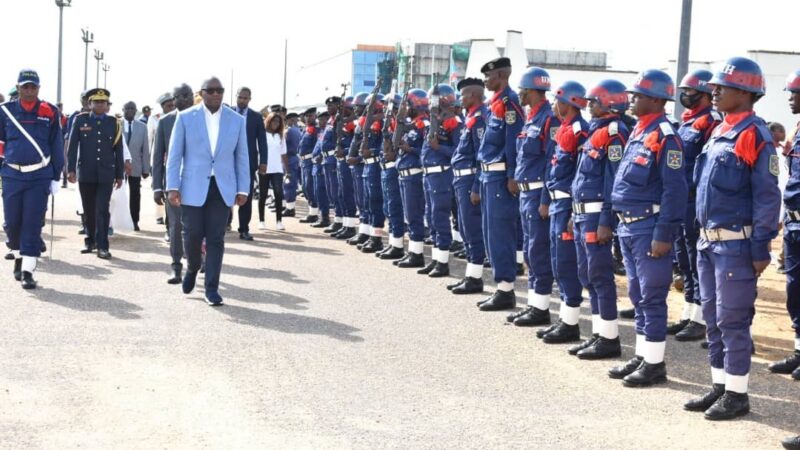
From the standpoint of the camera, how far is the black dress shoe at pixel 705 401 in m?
6.61

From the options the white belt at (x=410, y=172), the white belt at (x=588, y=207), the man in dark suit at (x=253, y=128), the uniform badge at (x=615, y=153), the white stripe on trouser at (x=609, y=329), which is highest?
the man in dark suit at (x=253, y=128)

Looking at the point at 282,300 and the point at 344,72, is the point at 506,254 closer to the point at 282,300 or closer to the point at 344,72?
the point at 282,300

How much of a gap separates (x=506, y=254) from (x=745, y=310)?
4.10 m

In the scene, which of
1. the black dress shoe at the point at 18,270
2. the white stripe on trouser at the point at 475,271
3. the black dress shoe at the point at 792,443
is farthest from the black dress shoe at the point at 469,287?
the black dress shoe at the point at 792,443

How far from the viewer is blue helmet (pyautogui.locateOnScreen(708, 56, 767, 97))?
6.47 m

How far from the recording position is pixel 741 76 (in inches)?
255

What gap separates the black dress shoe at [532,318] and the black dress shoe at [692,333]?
122 cm

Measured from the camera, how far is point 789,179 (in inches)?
323

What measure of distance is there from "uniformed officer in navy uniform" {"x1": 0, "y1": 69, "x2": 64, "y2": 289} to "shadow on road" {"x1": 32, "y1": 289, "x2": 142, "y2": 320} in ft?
1.66

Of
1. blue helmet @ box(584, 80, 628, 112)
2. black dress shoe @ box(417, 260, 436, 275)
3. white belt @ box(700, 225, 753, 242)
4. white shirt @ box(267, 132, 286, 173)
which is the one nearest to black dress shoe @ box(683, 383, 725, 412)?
white belt @ box(700, 225, 753, 242)

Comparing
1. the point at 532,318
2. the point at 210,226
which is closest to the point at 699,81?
the point at 532,318

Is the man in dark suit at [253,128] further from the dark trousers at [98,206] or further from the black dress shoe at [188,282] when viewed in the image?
the black dress shoe at [188,282]

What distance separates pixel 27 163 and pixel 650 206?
279 inches

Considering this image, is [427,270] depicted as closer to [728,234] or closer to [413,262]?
[413,262]
